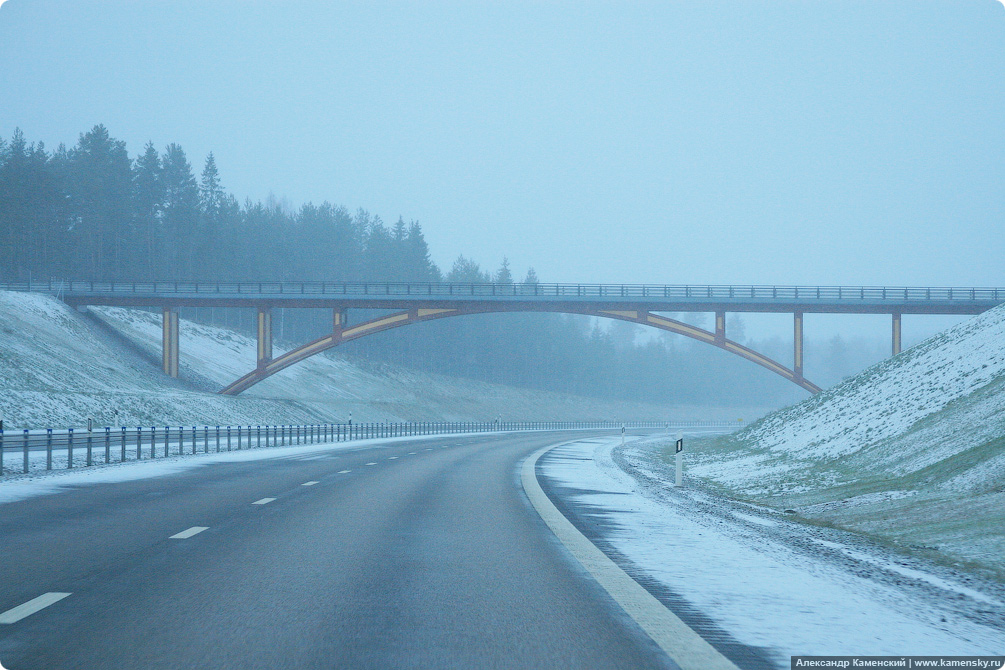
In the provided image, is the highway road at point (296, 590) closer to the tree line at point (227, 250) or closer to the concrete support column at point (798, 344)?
the concrete support column at point (798, 344)

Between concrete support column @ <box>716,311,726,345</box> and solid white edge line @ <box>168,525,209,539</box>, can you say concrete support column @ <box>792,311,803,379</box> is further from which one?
solid white edge line @ <box>168,525,209,539</box>

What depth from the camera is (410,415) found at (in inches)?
4023

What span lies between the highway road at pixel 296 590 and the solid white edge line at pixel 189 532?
0.04m

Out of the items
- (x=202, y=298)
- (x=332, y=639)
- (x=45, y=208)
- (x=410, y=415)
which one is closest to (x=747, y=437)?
(x=332, y=639)

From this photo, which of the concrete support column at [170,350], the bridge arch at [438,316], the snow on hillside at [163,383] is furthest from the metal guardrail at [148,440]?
the concrete support column at [170,350]

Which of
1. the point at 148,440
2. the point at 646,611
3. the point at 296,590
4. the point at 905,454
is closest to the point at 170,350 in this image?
the point at 148,440

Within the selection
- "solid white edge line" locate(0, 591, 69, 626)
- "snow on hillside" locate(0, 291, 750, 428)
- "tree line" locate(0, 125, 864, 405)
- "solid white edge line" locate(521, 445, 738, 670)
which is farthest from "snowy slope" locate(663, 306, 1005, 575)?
"tree line" locate(0, 125, 864, 405)

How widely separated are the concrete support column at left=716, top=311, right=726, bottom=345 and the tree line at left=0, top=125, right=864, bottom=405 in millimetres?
54280

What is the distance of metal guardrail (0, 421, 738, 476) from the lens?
24064mm

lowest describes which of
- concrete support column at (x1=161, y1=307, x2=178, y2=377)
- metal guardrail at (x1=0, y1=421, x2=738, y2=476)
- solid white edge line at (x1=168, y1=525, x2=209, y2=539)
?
metal guardrail at (x1=0, y1=421, x2=738, y2=476)

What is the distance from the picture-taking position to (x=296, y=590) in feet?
25.6

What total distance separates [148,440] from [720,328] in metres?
38.4

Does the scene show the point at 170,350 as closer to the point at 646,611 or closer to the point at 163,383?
the point at 163,383

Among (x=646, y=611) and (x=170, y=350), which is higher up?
(x=170, y=350)
